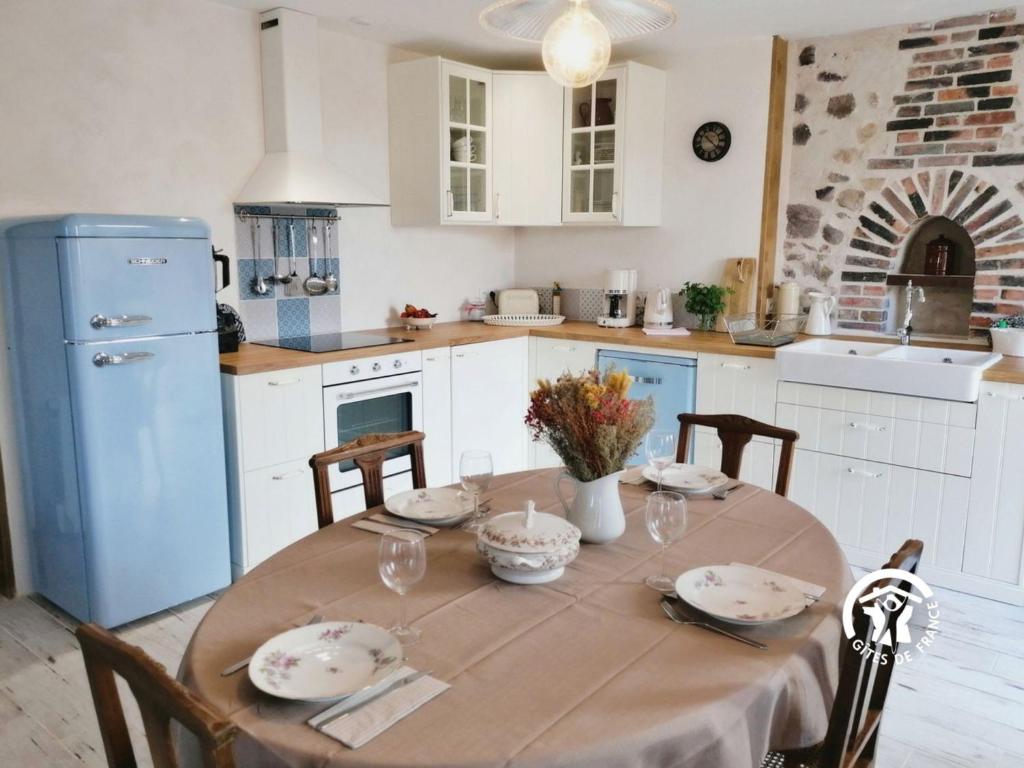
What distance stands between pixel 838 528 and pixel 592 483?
2224 millimetres

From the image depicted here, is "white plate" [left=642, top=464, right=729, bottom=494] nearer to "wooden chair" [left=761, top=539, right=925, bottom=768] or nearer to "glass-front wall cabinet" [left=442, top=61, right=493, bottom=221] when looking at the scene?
"wooden chair" [left=761, top=539, right=925, bottom=768]

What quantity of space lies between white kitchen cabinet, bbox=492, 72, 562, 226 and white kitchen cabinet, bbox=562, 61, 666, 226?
0.07 metres

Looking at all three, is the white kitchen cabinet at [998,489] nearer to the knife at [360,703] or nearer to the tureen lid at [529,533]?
the tureen lid at [529,533]

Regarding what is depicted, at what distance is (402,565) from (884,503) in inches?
106

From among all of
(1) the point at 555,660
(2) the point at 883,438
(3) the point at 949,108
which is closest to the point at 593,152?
(3) the point at 949,108

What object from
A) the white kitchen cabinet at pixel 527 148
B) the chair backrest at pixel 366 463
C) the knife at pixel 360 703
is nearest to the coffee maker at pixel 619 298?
the white kitchen cabinet at pixel 527 148

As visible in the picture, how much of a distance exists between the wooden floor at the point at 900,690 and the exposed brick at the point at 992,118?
6.99ft

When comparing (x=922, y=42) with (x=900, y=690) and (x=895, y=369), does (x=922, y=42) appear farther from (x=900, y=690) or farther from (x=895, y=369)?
(x=900, y=690)

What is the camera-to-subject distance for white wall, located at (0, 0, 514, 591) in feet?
10.1

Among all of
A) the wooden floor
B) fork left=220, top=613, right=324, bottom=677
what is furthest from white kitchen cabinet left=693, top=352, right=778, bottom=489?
fork left=220, top=613, right=324, bottom=677

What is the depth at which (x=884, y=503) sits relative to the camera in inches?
135

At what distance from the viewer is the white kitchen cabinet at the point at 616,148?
4.35 m

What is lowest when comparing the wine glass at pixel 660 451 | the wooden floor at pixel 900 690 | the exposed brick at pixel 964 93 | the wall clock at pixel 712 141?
the wooden floor at pixel 900 690

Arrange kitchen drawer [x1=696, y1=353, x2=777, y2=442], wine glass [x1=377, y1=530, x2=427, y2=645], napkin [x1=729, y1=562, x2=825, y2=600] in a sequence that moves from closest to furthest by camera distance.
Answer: wine glass [x1=377, y1=530, x2=427, y2=645]
napkin [x1=729, y1=562, x2=825, y2=600]
kitchen drawer [x1=696, y1=353, x2=777, y2=442]
